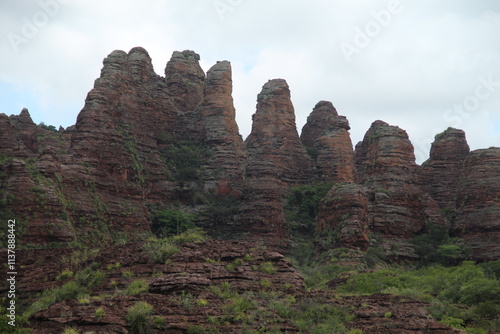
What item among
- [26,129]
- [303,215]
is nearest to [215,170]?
[303,215]

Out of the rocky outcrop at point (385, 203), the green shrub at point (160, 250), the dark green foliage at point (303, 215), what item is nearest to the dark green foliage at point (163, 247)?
the green shrub at point (160, 250)

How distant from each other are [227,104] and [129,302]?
2135 inches

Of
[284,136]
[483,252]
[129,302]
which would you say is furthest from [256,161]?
[129,302]

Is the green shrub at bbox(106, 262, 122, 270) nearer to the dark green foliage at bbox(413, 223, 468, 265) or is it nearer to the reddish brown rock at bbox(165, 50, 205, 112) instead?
the dark green foliage at bbox(413, 223, 468, 265)

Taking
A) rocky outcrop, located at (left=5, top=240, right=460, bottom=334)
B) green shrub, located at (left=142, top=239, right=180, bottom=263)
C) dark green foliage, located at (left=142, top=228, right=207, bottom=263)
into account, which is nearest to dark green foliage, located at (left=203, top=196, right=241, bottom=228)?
rocky outcrop, located at (left=5, top=240, right=460, bottom=334)

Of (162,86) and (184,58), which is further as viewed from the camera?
(184,58)

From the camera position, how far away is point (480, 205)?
188ft

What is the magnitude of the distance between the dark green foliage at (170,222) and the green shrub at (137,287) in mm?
33447

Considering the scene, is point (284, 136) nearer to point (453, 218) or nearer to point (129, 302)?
point (453, 218)

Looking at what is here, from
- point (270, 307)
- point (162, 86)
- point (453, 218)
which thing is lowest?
point (270, 307)

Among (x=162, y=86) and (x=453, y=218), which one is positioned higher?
(x=162, y=86)

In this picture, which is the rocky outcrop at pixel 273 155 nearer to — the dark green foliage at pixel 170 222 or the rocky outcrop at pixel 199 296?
the dark green foliage at pixel 170 222

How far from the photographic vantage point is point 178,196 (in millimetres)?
69062

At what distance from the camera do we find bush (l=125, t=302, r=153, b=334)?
74.2ft
